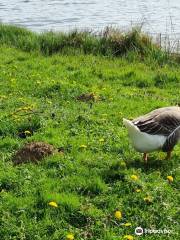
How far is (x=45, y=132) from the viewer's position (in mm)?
10102

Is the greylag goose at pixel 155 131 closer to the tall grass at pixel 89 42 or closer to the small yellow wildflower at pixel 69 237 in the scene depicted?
the small yellow wildflower at pixel 69 237

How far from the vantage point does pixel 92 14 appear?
2819 centimetres

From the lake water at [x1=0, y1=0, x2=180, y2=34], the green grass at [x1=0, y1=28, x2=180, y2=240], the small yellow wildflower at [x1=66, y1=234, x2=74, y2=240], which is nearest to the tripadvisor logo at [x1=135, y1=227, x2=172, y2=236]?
the green grass at [x1=0, y1=28, x2=180, y2=240]

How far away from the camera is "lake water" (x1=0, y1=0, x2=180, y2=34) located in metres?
24.5

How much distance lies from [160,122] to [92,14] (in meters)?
20.7

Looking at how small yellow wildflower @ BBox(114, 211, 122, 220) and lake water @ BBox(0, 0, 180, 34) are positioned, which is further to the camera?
lake water @ BBox(0, 0, 180, 34)

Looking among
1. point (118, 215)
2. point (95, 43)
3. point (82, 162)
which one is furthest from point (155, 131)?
point (95, 43)

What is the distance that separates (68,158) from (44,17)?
2033 cm

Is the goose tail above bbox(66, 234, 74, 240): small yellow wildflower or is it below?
above

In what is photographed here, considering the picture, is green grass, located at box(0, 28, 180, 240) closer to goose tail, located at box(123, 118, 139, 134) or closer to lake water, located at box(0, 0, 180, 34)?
goose tail, located at box(123, 118, 139, 134)

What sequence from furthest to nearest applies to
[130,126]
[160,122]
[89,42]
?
1. [89,42]
2. [160,122]
3. [130,126]

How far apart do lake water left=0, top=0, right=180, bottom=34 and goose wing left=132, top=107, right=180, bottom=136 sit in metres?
13.8

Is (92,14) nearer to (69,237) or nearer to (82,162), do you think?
(82,162)

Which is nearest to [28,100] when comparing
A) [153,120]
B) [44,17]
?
[153,120]
